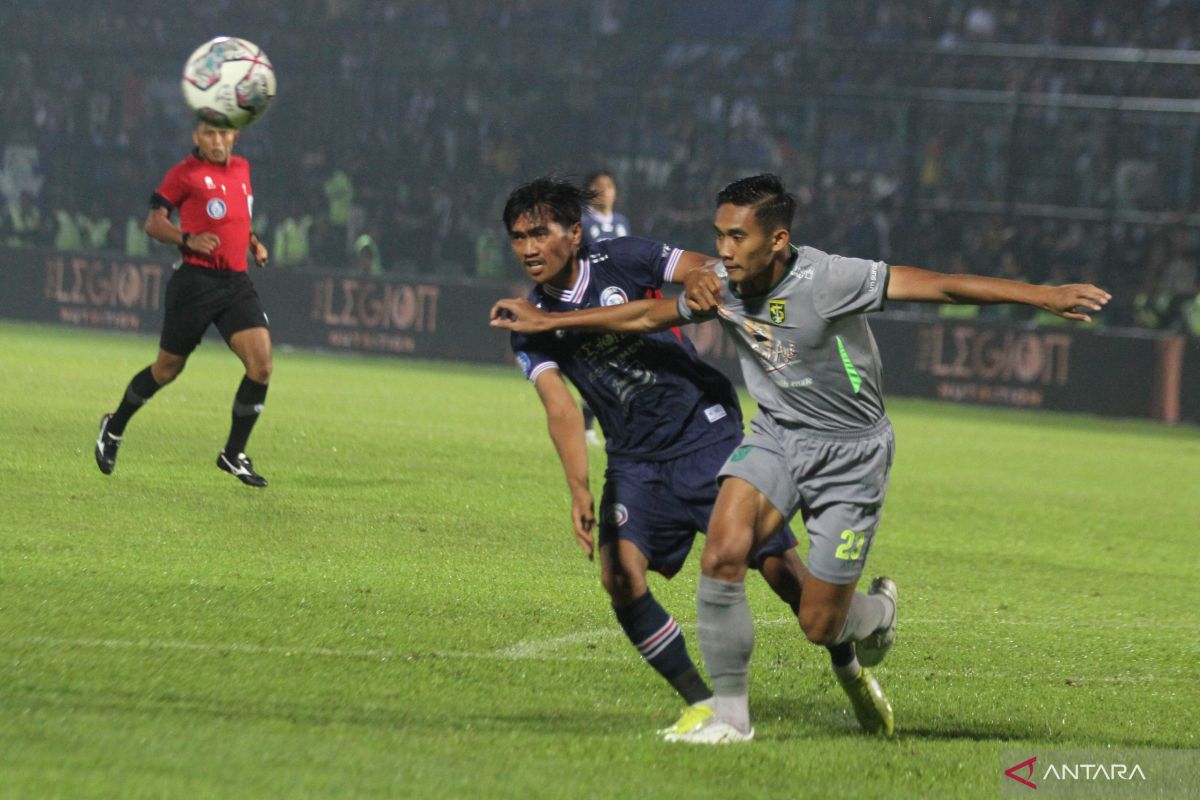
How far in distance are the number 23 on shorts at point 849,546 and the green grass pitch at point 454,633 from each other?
553 millimetres

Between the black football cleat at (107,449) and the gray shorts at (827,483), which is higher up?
the gray shorts at (827,483)

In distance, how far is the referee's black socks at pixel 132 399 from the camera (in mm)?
10266

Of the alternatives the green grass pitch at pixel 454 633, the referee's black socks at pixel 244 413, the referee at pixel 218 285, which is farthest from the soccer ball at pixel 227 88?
the green grass pitch at pixel 454 633

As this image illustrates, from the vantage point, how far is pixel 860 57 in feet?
75.8

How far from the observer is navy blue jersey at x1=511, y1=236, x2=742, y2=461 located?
18.7 feet

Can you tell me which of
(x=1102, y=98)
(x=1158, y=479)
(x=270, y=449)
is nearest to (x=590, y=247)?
(x=270, y=449)

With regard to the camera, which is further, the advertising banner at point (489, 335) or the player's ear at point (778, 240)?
the advertising banner at point (489, 335)

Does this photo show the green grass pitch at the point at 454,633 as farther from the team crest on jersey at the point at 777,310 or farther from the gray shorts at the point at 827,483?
the team crest on jersey at the point at 777,310

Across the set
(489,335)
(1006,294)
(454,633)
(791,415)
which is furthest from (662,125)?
(1006,294)

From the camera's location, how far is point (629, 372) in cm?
573

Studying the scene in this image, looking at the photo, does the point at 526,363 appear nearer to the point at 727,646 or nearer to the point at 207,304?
the point at 727,646

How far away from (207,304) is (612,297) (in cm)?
496

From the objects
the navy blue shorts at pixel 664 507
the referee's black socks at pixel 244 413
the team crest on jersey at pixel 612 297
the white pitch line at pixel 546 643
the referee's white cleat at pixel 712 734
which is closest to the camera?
the referee's white cleat at pixel 712 734

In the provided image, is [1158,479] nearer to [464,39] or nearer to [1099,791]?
[1099,791]
